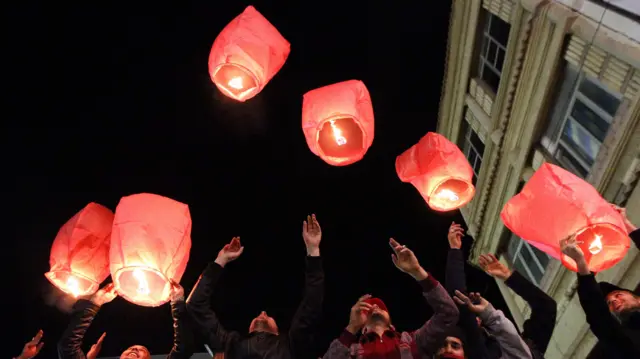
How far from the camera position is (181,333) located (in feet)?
15.7

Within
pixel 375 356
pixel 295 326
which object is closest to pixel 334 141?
pixel 295 326

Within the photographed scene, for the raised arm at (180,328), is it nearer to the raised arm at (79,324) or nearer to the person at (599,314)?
the raised arm at (79,324)

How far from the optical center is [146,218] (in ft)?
15.1

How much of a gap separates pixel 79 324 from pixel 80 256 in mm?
800

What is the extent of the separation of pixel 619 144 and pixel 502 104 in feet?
12.7

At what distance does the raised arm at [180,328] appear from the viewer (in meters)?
4.76

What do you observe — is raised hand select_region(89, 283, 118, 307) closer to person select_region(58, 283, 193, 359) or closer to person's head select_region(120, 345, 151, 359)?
person select_region(58, 283, 193, 359)

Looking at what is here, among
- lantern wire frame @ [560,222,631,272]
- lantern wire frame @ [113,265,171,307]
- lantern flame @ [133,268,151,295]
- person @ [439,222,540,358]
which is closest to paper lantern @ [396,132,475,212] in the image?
person @ [439,222,540,358]

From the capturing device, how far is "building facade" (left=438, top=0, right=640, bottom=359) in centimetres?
595

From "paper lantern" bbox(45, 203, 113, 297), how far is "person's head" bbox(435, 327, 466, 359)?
13.4 feet

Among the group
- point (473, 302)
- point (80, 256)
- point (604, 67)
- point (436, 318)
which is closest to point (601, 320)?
point (473, 302)

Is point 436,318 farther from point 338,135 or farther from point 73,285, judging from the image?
point 73,285

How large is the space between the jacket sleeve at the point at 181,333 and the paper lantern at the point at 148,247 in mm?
195

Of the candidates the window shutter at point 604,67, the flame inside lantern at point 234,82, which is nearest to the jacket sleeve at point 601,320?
the window shutter at point 604,67
